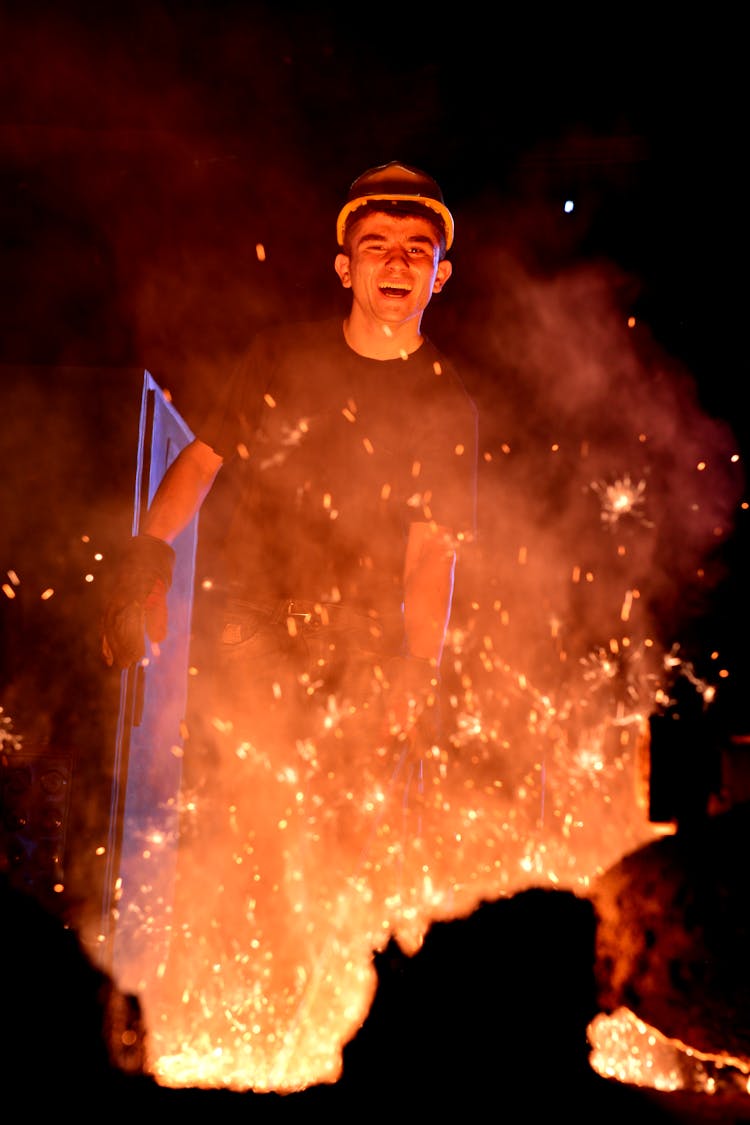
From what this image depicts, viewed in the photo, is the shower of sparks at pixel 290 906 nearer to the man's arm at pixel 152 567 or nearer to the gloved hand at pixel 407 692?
the gloved hand at pixel 407 692

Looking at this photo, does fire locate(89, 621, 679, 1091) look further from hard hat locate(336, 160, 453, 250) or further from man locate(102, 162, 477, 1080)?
hard hat locate(336, 160, 453, 250)

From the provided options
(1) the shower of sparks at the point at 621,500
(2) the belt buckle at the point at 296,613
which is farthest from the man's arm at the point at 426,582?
(1) the shower of sparks at the point at 621,500

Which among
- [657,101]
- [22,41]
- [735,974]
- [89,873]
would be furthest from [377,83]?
[735,974]

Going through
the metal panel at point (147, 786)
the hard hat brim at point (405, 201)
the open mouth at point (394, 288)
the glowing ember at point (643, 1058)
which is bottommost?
the glowing ember at point (643, 1058)

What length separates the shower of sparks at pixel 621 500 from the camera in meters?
5.94

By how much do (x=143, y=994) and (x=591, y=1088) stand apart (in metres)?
2.41

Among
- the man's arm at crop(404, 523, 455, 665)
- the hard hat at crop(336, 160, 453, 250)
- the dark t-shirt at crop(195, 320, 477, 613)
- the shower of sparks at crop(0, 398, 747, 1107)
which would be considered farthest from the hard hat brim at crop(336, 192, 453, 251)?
the man's arm at crop(404, 523, 455, 665)

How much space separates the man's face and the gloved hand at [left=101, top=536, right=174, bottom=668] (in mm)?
1261

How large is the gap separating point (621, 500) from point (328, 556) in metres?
3.12

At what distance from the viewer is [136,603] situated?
3061mm

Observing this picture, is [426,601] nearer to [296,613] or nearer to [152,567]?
[296,613]

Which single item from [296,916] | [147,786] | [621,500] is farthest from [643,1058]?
[621,500]

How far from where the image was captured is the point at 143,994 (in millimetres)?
3994

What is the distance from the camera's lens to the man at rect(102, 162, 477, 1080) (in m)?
3.30
